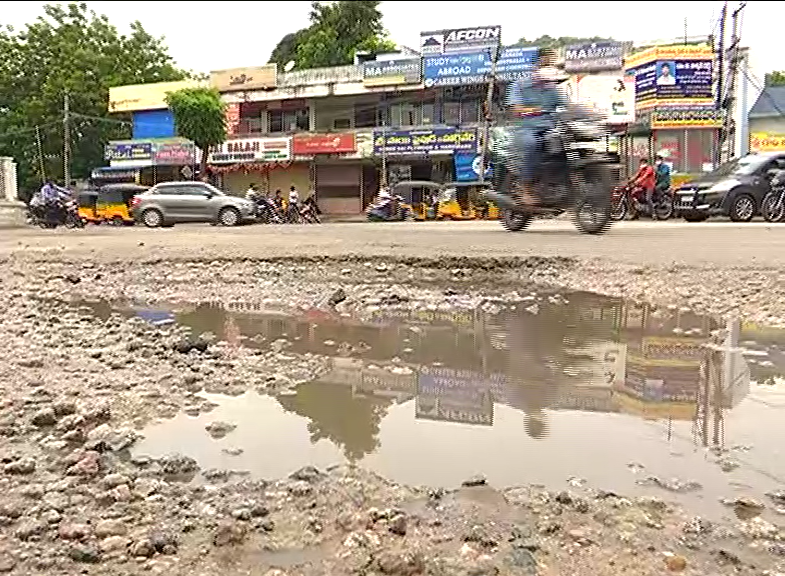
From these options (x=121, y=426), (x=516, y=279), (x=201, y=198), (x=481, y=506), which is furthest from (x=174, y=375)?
(x=201, y=198)

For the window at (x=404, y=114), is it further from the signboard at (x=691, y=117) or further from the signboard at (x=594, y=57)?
the signboard at (x=691, y=117)

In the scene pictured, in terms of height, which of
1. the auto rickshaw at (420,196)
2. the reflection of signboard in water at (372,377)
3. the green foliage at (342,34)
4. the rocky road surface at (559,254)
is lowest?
the reflection of signboard in water at (372,377)

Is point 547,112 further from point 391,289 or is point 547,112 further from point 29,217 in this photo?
point 29,217

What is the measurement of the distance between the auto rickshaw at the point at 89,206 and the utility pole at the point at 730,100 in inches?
772

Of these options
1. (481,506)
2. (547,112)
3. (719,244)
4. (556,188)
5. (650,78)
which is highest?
(650,78)

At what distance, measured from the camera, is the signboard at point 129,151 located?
33531 millimetres

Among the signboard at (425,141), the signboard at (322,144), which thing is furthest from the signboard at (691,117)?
the signboard at (322,144)

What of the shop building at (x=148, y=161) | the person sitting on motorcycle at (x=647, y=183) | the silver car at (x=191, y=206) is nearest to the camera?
the person sitting on motorcycle at (x=647, y=183)

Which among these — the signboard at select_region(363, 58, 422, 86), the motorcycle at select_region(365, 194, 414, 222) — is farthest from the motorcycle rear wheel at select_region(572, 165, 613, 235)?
the signboard at select_region(363, 58, 422, 86)

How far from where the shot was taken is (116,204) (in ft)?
81.3

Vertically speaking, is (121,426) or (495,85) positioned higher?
(495,85)

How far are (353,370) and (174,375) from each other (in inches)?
39.8

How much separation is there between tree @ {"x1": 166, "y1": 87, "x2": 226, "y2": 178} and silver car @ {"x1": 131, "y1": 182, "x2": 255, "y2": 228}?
9287 millimetres

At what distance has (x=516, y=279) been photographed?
8.20m
